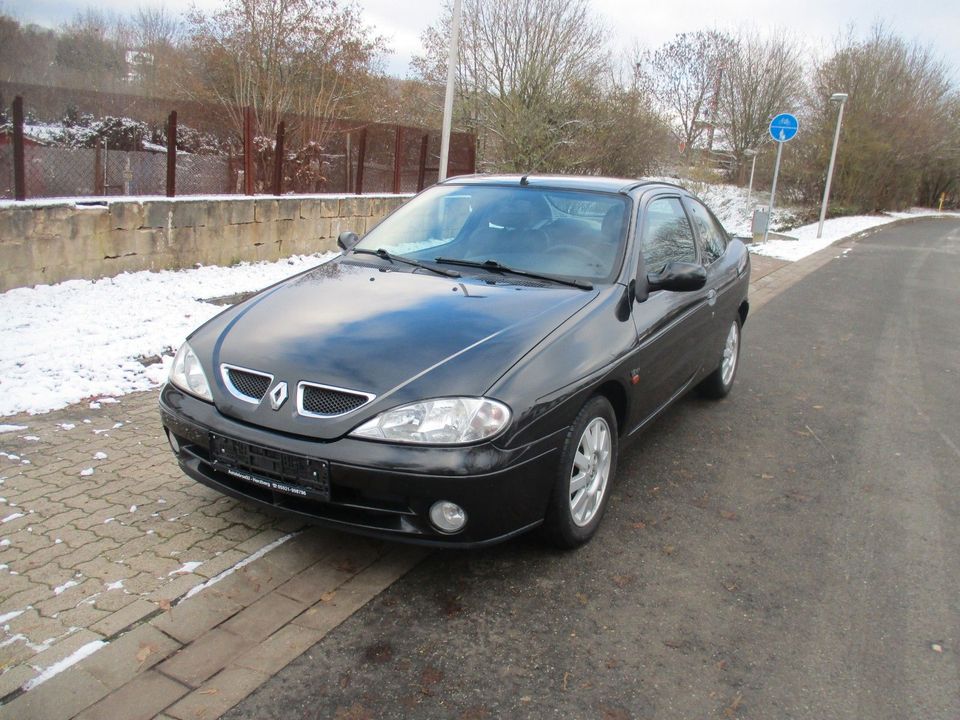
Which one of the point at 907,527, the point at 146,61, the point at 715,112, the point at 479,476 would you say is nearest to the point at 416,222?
the point at 479,476

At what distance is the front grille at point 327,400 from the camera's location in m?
3.01

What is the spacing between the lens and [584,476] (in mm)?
3518

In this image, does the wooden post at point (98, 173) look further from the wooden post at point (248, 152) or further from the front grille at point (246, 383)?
the front grille at point (246, 383)

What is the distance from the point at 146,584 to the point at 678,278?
2.86 meters

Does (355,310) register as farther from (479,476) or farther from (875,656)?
(875,656)

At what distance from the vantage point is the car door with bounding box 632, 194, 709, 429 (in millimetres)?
4059

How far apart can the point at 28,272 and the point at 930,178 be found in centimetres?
5558

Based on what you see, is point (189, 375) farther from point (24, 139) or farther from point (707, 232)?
point (24, 139)

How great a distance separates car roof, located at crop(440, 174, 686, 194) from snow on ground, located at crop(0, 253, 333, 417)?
261 centimetres

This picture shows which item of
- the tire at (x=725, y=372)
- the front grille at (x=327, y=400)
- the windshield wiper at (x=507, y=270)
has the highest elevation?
the windshield wiper at (x=507, y=270)

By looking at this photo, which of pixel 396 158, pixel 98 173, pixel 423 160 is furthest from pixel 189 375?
pixel 423 160

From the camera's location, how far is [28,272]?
297 inches

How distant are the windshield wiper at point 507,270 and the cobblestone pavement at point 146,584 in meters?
1.48

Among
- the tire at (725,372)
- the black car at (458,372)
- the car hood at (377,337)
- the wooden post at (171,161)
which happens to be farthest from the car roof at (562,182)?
the wooden post at (171,161)
